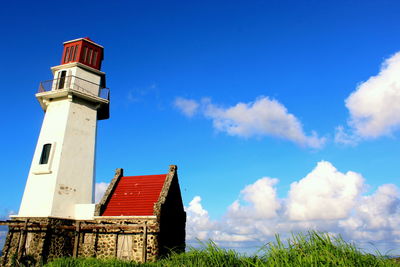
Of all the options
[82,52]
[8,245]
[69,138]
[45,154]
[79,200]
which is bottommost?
[8,245]

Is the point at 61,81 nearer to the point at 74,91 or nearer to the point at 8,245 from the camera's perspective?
the point at 74,91

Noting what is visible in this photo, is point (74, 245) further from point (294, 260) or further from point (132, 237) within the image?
point (294, 260)

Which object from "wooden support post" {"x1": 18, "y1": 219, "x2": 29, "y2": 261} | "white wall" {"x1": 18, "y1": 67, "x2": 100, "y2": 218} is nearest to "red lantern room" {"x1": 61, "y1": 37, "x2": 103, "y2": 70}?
"white wall" {"x1": 18, "y1": 67, "x2": 100, "y2": 218}

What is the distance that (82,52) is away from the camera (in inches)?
958

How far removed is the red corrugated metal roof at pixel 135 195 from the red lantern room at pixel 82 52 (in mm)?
10141

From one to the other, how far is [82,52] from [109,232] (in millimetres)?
14680

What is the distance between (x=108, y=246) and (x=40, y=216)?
4.77 metres

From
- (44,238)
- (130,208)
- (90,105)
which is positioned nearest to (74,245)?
(44,238)

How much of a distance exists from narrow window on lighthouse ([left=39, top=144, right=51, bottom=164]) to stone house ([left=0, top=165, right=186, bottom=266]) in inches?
153

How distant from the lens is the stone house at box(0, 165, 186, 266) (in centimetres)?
1727

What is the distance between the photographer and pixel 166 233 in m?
18.4

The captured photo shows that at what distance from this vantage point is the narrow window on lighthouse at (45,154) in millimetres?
20516

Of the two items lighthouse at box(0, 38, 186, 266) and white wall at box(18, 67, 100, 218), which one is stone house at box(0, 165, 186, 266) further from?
white wall at box(18, 67, 100, 218)

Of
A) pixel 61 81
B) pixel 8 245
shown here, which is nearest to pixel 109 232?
pixel 8 245
